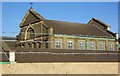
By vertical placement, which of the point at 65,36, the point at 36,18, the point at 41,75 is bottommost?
the point at 41,75

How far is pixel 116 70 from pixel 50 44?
1249 cm

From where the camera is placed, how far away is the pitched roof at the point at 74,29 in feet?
120

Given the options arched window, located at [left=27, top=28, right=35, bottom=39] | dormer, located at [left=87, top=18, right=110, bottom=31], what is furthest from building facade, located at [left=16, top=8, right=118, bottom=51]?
dormer, located at [left=87, top=18, right=110, bottom=31]

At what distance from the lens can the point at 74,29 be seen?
39.2 metres

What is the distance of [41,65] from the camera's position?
21.2 meters

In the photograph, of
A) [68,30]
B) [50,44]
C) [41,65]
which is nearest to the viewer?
[41,65]

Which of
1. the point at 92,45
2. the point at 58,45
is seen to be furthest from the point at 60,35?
the point at 92,45

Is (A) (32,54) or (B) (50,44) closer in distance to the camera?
(A) (32,54)

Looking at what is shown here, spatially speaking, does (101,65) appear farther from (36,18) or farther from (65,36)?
(36,18)

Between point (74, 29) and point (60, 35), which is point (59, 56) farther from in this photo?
point (74, 29)

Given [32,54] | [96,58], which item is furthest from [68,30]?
[32,54]

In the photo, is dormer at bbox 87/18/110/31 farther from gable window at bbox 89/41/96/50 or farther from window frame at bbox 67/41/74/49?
window frame at bbox 67/41/74/49

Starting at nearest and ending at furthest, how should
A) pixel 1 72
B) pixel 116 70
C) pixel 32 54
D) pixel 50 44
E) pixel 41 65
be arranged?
pixel 1 72, pixel 41 65, pixel 32 54, pixel 116 70, pixel 50 44

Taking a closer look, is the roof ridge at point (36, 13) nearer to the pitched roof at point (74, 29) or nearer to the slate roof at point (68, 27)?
the slate roof at point (68, 27)
